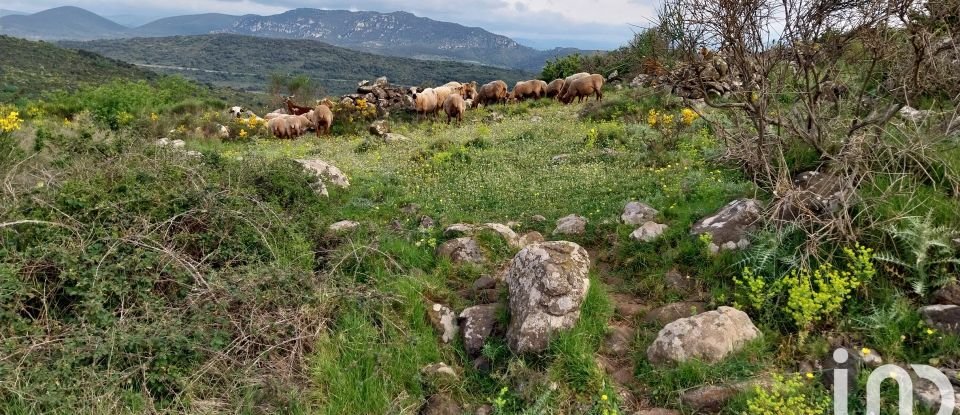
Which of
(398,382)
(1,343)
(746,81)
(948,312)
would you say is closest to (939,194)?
(948,312)

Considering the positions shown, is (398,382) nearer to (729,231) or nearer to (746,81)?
(729,231)

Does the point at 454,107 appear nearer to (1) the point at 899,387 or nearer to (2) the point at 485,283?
(2) the point at 485,283

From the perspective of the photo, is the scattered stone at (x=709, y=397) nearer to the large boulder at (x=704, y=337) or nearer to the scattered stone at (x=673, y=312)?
the large boulder at (x=704, y=337)

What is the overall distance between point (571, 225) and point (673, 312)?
216 centimetres

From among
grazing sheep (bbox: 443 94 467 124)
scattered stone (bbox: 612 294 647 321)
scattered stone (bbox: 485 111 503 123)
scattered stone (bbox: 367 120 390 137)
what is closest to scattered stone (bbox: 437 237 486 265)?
scattered stone (bbox: 612 294 647 321)

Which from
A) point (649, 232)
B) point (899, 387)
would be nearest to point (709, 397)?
point (899, 387)

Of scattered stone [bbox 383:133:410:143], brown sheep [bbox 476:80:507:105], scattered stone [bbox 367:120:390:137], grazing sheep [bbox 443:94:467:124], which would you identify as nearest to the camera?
scattered stone [bbox 383:133:410:143]

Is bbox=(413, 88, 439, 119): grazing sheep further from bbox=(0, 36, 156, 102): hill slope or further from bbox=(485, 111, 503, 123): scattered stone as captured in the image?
bbox=(0, 36, 156, 102): hill slope

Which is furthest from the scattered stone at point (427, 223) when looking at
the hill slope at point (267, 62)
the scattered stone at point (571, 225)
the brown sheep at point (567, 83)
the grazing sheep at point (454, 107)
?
the hill slope at point (267, 62)

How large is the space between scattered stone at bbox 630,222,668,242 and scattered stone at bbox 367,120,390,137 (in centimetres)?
1225

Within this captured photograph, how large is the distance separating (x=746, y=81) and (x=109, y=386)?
6.20 meters

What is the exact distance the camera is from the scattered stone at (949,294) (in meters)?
3.73

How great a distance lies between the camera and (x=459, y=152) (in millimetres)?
11227

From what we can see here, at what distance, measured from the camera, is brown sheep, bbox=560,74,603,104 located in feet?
67.5
